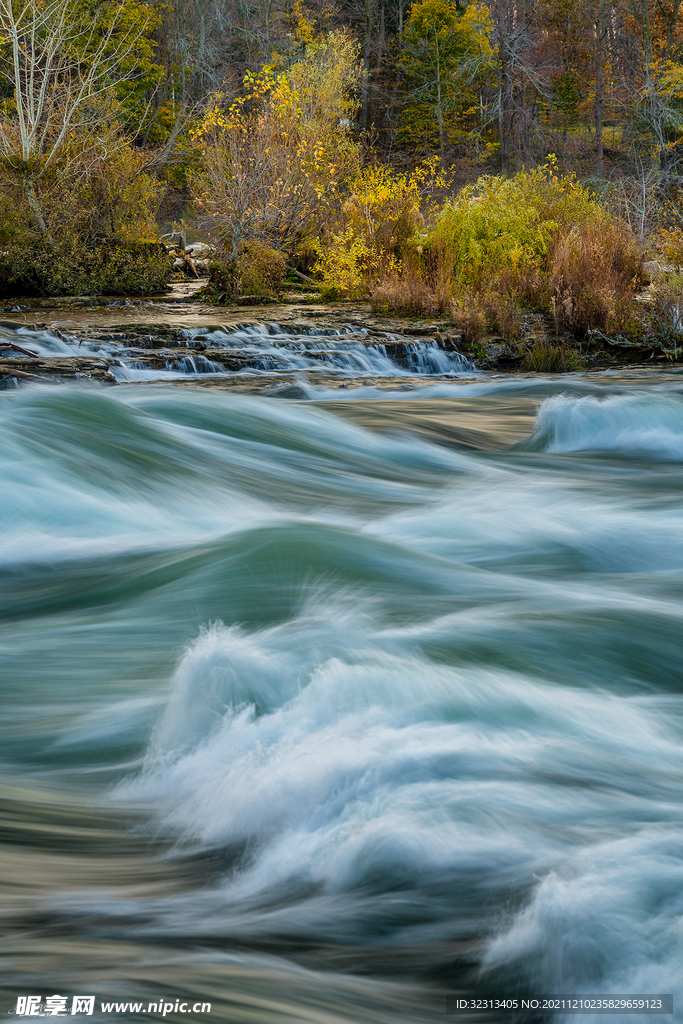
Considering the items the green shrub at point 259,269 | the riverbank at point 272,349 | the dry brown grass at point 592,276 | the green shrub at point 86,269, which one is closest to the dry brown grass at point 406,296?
the riverbank at point 272,349

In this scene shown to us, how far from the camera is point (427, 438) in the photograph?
21.9 feet

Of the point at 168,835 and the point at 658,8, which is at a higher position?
the point at 658,8

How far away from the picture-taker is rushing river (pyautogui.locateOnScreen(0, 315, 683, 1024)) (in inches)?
59.0

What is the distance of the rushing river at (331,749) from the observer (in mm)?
1499

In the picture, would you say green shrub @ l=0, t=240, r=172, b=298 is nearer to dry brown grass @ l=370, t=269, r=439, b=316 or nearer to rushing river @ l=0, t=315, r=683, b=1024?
dry brown grass @ l=370, t=269, r=439, b=316

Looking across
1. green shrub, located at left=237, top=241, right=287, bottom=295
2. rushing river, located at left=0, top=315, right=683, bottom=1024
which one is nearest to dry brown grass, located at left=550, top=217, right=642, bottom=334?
green shrub, located at left=237, top=241, right=287, bottom=295

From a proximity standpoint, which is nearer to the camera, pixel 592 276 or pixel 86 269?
pixel 592 276

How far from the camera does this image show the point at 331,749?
2.07 m

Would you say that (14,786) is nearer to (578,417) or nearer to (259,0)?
(578,417)

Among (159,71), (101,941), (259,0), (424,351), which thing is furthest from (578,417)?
(259,0)

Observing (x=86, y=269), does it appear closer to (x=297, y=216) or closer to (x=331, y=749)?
(x=297, y=216)

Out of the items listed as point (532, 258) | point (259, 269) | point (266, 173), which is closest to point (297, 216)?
point (266, 173)

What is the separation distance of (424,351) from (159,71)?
26.8 meters

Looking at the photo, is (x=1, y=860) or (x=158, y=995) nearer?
(x=158, y=995)
